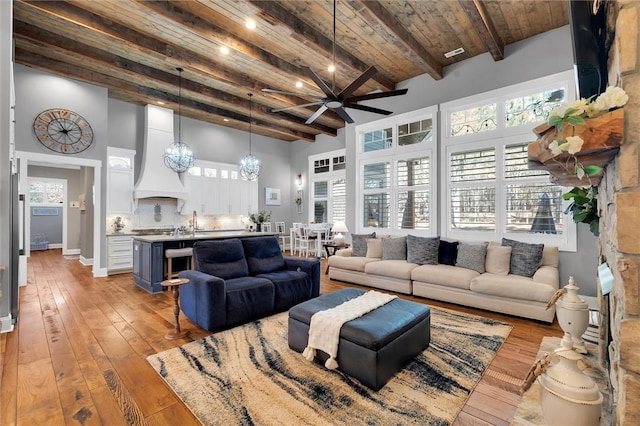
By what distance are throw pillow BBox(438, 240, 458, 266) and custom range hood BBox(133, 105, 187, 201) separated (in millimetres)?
6108

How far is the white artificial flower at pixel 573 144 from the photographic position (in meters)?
1.08

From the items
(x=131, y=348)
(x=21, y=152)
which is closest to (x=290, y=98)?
(x=21, y=152)

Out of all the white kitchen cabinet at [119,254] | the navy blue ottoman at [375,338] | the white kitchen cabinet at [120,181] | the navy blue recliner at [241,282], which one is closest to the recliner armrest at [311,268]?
the navy blue recliner at [241,282]

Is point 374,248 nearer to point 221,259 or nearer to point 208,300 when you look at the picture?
point 221,259

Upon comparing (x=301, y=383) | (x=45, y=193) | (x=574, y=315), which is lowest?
(x=301, y=383)

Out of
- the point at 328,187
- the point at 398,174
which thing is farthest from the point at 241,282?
the point at 328,187

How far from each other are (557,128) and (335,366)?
2.10 m

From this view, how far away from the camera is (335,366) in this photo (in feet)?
7.55

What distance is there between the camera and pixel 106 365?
2.49m

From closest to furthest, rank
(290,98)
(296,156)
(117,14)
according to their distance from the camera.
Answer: (117,14) → (290,98) → (296,156)

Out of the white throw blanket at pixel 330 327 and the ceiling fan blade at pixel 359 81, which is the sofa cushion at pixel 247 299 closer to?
the white throw blanket at pixel 330 327

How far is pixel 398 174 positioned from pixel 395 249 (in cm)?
170

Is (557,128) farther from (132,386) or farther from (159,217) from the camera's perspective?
(159,217)

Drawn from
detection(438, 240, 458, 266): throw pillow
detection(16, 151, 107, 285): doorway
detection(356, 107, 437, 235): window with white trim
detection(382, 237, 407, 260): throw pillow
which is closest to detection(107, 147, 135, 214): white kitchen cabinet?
detection(16, 151, 107, 285): doorway
